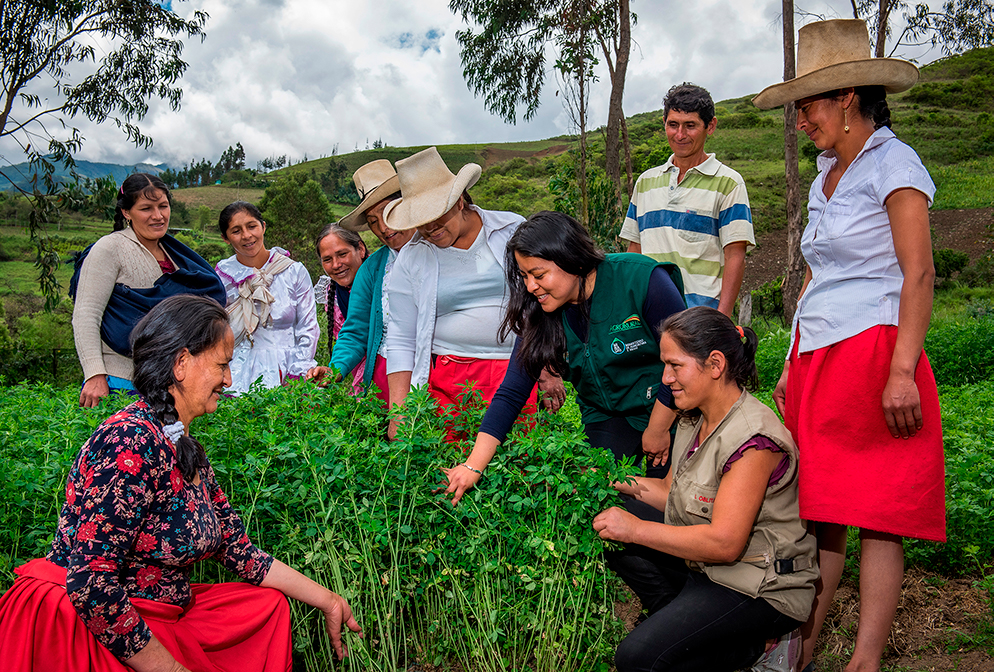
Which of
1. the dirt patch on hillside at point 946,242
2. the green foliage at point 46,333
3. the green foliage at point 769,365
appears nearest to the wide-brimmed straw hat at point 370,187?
the green foliage at point 769,365

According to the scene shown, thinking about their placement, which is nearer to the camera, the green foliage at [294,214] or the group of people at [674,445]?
the group of people at [674,445]

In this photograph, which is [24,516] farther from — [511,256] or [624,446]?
[624,446]

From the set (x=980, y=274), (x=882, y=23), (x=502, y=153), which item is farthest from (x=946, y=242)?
(x=502, y=153)

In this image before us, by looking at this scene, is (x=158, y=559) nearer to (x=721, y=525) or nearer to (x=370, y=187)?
(x=721, y=525)

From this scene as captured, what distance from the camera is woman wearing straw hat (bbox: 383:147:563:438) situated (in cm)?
346

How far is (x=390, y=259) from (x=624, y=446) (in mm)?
1718

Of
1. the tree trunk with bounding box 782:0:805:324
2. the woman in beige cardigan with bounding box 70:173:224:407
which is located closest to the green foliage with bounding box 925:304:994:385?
the tree trunk with bounding box 782:0:805:324

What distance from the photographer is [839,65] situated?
2422 mm

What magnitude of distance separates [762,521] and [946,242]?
25.0 meters

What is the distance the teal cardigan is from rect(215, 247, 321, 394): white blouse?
0.93 metres

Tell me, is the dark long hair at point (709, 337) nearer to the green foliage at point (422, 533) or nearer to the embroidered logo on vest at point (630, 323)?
the embroidered logo on vest at point (630, 323)

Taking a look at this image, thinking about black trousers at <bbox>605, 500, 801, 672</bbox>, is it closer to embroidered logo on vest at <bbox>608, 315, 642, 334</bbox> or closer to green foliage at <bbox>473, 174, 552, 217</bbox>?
embroidered logo on vest at <bbox>608, 315, 642, 334</bbox>

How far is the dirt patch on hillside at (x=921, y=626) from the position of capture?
2.82 m

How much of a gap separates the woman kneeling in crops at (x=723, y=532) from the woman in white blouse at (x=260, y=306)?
3.14 meters
